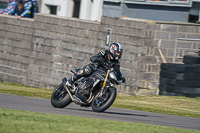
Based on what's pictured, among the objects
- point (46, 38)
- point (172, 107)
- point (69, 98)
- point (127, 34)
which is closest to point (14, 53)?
point (46, 38)

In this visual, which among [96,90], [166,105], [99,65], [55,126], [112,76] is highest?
[99,65]

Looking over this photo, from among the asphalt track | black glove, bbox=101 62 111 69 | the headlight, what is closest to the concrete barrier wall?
the asphalt track

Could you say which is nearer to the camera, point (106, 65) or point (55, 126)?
point (55, 126)

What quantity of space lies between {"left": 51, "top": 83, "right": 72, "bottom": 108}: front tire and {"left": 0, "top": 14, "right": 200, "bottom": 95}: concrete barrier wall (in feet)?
22.6

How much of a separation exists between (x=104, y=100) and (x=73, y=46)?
1011cm

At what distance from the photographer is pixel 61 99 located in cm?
1010

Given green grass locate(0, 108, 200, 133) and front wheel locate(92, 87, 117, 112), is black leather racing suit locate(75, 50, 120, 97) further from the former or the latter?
green grass locate(0, 108, 200, 133)

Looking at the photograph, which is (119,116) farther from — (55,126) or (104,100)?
(55,126)

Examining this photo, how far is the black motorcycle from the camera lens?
9.29 m

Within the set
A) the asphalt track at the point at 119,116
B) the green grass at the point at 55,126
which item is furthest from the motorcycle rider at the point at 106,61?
the green grass at the point at 55,126

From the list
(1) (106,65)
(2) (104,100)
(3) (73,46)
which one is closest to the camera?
(2) (104,100)

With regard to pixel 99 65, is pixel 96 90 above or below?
below

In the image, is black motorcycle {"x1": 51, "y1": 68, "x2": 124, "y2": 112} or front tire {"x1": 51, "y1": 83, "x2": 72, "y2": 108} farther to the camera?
front tire {"x1": 51, "y1": 83, "x2": 72, "y2": 108}

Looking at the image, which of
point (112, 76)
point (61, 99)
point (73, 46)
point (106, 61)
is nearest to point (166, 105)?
point (106, 61)
